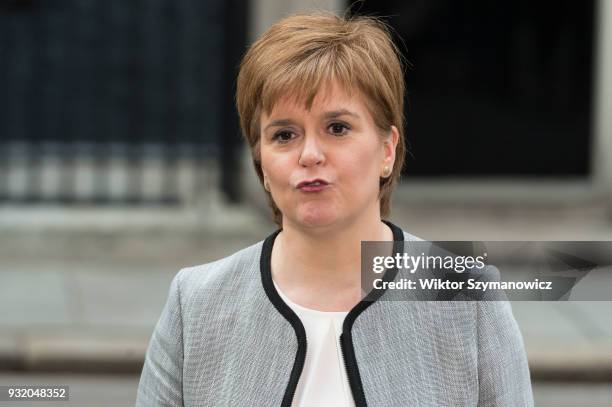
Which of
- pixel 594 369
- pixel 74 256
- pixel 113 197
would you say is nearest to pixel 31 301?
pixel 74 256

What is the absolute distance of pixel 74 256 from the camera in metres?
10.5

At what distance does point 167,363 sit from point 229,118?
894 cm

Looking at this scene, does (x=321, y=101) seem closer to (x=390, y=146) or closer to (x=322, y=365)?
(x=390, y=146)

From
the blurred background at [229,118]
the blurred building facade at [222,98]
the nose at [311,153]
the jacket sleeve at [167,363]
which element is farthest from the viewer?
the blurred building facade at [222,98]

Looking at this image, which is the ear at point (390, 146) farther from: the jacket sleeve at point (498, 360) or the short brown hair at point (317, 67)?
the jacket sleeve at point (498, 360)

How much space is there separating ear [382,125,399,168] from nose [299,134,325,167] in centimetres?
19

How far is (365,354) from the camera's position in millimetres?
2641

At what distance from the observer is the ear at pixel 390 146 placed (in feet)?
9.09

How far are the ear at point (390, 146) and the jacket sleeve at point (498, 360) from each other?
1.09 feet

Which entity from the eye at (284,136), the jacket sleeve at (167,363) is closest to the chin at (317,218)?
the eye at (284,136)

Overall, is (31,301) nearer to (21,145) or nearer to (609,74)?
(21,145)

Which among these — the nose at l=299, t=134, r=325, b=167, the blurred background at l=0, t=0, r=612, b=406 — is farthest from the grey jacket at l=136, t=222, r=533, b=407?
the blurred background at l=0, t=0, r=612, b=406

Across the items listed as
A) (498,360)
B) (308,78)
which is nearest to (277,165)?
(308,78)

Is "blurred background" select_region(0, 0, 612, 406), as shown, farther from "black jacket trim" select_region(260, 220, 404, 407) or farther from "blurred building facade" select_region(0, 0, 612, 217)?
"black jacket trim" select_region(260, 220, 404, 407)
